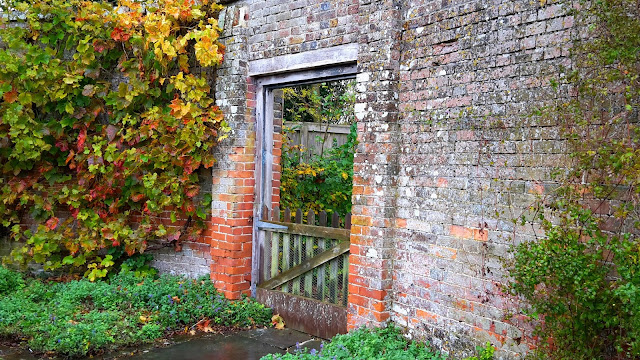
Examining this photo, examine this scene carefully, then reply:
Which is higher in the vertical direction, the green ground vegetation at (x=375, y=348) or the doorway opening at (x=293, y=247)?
the doorway opening at (x=293, y=247)

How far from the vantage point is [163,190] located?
19.9ft

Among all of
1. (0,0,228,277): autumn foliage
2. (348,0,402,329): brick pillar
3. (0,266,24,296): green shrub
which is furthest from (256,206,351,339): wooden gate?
(0,266,24,296): green shrub

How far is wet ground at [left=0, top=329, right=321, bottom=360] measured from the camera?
470 centimetres

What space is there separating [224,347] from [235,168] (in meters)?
1.84

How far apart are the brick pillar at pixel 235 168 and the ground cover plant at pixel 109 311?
313 millimetres

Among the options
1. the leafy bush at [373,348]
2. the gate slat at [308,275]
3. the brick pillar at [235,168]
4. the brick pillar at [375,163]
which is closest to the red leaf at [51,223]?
the brick pillar at [235,168]

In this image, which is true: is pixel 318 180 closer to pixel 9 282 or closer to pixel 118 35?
pixel 118 35

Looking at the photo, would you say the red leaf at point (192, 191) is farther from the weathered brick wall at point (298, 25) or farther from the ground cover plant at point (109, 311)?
the weathered brick wall at point (298, 25)

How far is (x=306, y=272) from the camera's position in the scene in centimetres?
548

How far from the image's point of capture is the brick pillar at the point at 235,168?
5781 mm

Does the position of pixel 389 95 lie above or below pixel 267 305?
above

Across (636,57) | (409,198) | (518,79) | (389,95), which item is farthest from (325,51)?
(636,57)

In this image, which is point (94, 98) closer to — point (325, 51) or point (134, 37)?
point (134, 37)

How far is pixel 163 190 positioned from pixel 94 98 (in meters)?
1.55
